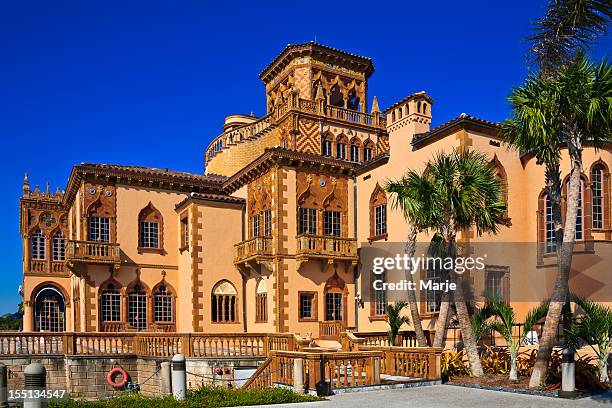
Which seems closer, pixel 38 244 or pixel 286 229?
pixel 286 229

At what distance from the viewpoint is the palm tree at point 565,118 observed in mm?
15688

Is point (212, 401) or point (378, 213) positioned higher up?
point (378, 213)

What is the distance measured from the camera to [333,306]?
30109 millimetres

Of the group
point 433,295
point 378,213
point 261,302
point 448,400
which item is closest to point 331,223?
point 378,213

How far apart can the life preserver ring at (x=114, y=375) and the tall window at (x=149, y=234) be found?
31.3 ft

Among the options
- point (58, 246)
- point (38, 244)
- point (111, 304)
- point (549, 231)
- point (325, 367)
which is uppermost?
point (549, 231)

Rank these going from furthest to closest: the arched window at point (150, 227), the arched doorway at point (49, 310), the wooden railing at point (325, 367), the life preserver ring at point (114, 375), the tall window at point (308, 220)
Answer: the arched doorway at point (49, 310) → the arched window at point (150, 227) → the tall window at point (308, 220) → the life preserver ring at point (114, 375) → the wooden railing at point (325, 367)

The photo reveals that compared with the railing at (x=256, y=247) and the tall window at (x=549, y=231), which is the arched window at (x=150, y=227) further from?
the tall window at (x=549, y=231)

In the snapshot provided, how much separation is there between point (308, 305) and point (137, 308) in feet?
29.5

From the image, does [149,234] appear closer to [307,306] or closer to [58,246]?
[307,306]

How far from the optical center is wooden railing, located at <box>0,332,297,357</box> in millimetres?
22812

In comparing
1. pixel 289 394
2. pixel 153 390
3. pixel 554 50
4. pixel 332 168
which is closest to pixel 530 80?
pixel 554 50

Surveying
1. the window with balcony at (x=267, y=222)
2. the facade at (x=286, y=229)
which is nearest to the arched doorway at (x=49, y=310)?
the facade at (x=286, y=229)

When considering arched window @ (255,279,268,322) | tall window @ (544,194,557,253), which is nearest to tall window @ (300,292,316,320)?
arched window @ (255,279,268,322)
